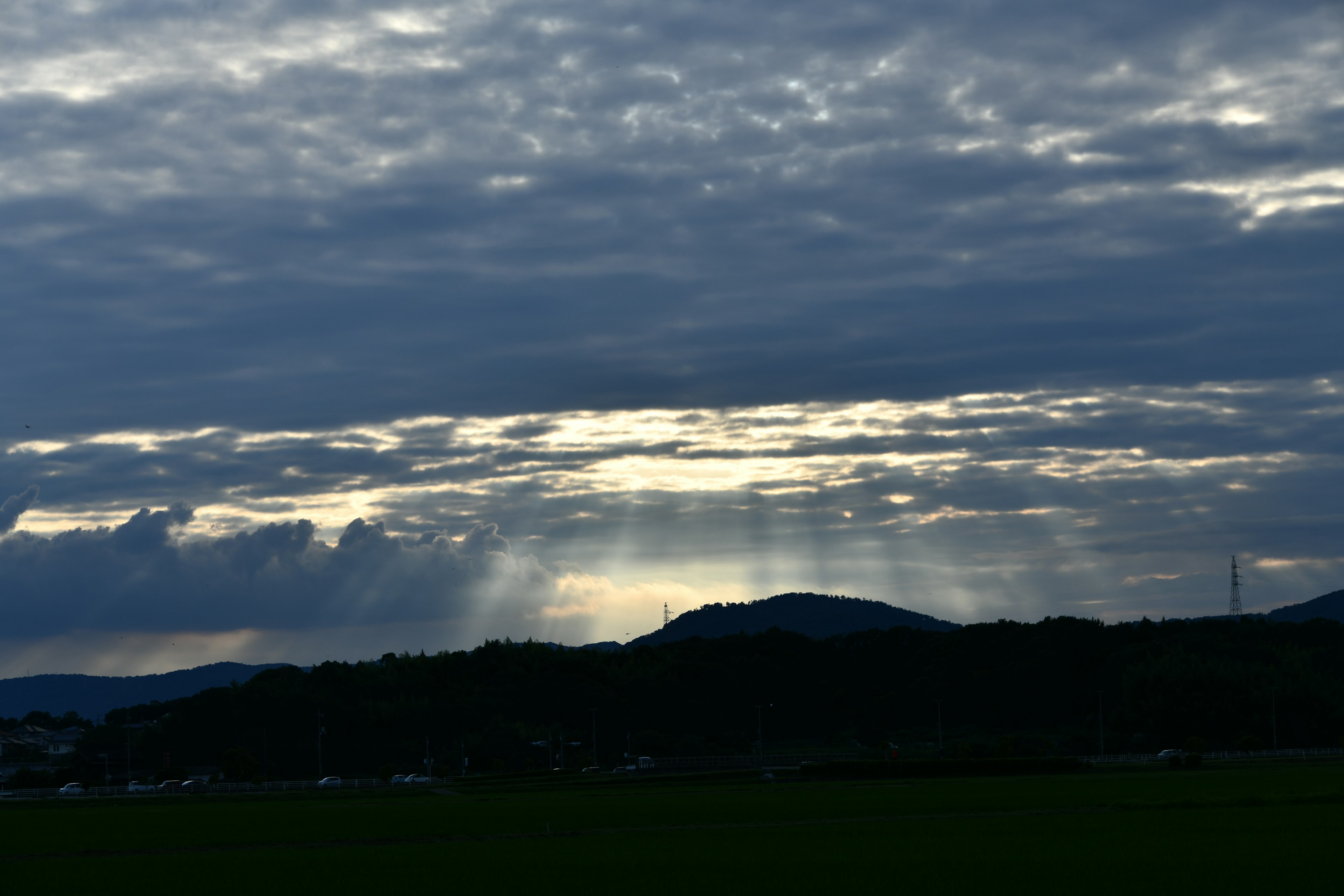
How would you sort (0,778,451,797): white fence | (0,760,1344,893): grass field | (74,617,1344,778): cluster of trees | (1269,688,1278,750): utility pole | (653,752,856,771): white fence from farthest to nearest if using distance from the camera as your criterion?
(74,617,1344,778): cluster of trees, (1269,688,1278,750): utility pole, (653,752,856,771): white fence, (0,778,451,797): white fence, (0,760,1344,893): grass field

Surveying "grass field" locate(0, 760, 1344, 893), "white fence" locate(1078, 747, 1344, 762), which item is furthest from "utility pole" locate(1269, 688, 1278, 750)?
"grass field" locate(0, 760, 1344, 893)

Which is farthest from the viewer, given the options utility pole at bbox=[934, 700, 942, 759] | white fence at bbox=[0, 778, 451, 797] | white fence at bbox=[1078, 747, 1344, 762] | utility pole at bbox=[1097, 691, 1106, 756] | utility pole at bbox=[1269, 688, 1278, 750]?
utility pole at bbox=[1269, 688, 1278, 750]

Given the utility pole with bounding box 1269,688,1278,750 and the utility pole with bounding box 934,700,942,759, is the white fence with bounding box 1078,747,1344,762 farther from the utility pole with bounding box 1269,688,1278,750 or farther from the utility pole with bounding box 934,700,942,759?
the utility pole with bounding box 934,700,942,759

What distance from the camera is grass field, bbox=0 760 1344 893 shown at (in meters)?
32.6

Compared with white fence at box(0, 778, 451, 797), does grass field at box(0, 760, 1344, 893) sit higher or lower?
higher

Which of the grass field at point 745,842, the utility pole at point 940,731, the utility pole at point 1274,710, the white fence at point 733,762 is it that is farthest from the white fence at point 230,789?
the utility pole at point 1274,710

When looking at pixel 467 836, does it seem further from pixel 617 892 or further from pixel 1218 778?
pixel 1218 778

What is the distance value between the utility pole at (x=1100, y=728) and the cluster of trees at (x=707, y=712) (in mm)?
807

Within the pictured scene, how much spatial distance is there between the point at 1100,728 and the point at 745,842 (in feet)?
395

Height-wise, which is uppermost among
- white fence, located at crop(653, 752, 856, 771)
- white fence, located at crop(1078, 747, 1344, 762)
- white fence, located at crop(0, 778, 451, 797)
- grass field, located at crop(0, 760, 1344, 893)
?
grass field, located at crop(0, 760, 1344, 893)

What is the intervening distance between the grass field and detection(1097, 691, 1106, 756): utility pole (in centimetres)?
6513

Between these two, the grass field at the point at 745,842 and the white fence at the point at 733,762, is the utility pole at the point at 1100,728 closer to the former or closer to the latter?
the white fence at the point at 733,762

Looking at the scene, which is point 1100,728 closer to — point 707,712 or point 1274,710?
→ point 1274,710

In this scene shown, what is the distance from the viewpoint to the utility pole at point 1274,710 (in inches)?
5714
